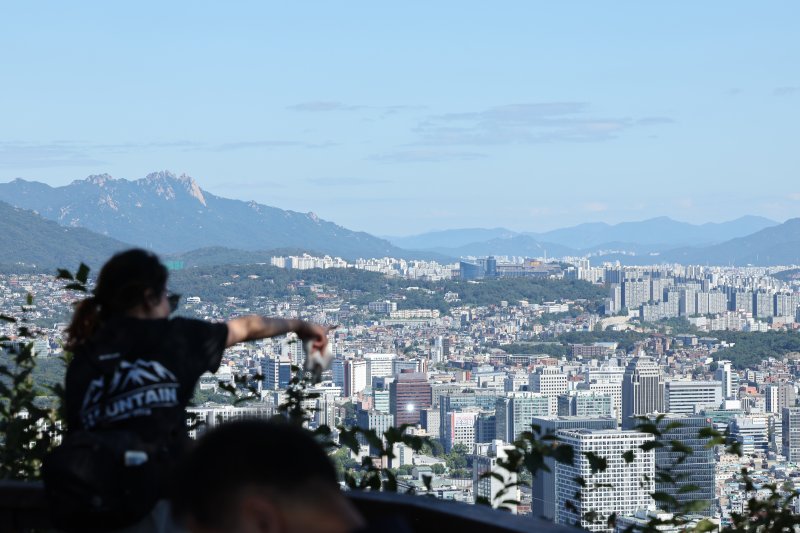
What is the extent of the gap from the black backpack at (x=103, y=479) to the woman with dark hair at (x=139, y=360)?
15 mm

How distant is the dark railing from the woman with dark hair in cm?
Result: 31

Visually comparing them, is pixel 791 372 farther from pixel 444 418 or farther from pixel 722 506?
pixel 722 506

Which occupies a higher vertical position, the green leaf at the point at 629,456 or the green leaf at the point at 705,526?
the green leaf at the point at 629,456

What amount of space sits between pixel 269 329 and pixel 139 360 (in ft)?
1.12

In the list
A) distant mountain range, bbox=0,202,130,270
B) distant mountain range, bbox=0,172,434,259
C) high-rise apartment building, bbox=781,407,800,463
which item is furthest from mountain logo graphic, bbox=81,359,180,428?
distant mountain range, bbox=0,172,434,259

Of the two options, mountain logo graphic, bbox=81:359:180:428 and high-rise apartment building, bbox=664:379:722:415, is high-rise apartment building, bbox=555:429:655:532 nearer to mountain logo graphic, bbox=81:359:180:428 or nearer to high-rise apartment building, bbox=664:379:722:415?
mountain logo graphic, bbox=81:359:180:428

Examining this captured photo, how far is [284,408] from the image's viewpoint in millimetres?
2984

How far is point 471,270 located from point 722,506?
90.9 m

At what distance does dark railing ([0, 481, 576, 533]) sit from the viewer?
5.70 feet

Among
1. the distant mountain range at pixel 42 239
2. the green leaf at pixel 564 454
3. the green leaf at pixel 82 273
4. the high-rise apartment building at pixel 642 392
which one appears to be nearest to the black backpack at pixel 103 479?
the green leaf at pixel 564 454

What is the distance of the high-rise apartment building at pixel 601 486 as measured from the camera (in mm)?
2664

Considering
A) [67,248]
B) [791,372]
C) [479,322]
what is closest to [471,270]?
[479,322]

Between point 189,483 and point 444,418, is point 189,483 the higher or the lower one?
the higher one

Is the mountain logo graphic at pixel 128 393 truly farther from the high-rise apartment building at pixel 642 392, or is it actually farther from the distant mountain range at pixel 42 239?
the high-rise apartment building at pixel 642 392
